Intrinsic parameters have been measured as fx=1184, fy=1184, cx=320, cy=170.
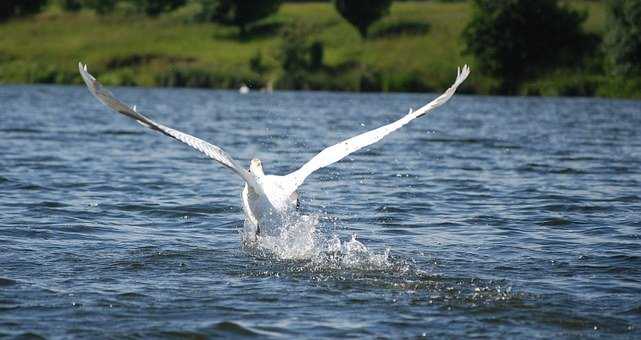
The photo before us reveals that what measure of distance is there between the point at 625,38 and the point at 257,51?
2828 cm

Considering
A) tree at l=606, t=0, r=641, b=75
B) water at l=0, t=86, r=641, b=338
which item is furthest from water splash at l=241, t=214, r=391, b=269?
tree at l=606, t=0, r=641, b=75

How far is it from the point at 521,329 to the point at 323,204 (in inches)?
340

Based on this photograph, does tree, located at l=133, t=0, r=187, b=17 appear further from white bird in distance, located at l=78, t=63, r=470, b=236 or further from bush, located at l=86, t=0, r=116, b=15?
white bird in distance, located at l=78, t=63, r=470, b=236

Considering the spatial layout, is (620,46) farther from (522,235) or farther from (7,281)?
(7,281)

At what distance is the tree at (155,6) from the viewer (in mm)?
104938

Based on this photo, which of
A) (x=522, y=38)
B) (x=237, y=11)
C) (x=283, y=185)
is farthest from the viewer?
(x=237, y=11)

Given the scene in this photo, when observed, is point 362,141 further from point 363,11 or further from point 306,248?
point 363,11

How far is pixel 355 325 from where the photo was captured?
9.70 metres

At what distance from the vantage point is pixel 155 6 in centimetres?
10500

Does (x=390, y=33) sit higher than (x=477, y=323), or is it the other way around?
(x=477, y=323)

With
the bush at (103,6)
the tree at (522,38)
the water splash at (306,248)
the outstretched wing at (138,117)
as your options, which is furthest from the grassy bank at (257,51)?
the outstretched wing at (138,117)

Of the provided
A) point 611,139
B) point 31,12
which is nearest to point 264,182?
point 611,139

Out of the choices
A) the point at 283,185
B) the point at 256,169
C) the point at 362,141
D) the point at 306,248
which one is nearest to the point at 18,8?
the point at 256,169

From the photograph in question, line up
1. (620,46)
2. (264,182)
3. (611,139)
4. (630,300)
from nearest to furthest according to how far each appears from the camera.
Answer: (630,300)
(264,182)
(611,139)
(620,46)
